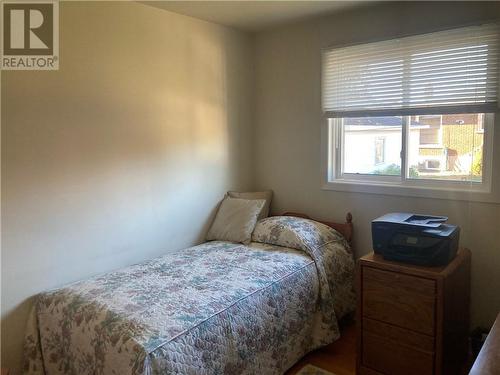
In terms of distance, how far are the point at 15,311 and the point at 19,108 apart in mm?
1088

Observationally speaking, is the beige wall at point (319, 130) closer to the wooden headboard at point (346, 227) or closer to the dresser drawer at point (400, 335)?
the wooden headboard at point (346, 227)

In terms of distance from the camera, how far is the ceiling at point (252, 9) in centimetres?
264

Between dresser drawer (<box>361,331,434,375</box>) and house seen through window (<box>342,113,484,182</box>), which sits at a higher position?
house seen through window (<box>342,113,484,182</box>)

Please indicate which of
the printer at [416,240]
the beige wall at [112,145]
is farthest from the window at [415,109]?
the beige wall at [112,145]

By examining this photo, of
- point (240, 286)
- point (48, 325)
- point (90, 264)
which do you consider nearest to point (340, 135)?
point (240, 286)

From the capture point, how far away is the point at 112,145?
249 centimetres

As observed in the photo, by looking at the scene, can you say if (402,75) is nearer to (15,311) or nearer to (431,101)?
(431,101)

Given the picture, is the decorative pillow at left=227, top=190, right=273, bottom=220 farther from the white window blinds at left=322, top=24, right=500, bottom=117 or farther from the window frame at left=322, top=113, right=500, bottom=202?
the white window blinds at left=322, top=24, right=500, bottom=117

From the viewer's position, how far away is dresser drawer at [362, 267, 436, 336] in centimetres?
202

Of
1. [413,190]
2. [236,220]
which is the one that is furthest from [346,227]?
[236,220]

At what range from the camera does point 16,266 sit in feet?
6.86

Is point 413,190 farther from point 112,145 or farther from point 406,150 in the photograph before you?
point 112,145

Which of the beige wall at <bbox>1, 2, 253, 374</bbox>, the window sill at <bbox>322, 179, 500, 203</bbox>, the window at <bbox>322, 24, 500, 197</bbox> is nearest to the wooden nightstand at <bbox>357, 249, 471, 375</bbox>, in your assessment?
the window sill at <bbox>322, 179, 500, 203</bbox>

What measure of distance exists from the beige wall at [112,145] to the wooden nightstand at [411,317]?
1453 mm
